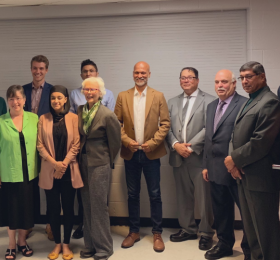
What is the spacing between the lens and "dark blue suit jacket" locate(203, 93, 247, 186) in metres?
3.07

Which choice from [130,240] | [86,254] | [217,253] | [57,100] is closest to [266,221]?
[217,253]

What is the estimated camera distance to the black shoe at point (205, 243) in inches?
135

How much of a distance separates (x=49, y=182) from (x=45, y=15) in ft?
7.14

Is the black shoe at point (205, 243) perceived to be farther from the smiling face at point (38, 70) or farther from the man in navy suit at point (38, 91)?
the smiling face at point (38, 70)

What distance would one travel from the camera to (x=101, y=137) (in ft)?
10.3

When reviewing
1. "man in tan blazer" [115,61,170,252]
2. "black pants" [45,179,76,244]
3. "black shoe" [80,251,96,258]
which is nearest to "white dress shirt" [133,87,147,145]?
"man in tan blazer" [115,61,170,252]

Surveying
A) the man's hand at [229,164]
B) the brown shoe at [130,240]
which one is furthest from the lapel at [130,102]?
the brown shoe at [130,240]

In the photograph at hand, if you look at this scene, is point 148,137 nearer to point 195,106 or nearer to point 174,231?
point 195,106

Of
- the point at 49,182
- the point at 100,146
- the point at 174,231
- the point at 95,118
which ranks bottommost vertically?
the point at 174,231

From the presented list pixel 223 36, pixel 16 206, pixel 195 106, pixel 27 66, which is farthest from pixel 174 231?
pixel 27 66

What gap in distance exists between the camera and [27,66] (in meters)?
4.30

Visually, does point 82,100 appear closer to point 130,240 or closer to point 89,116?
point 89,116

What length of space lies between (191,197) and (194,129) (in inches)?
30.0

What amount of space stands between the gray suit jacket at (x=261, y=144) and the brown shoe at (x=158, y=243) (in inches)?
48.5
